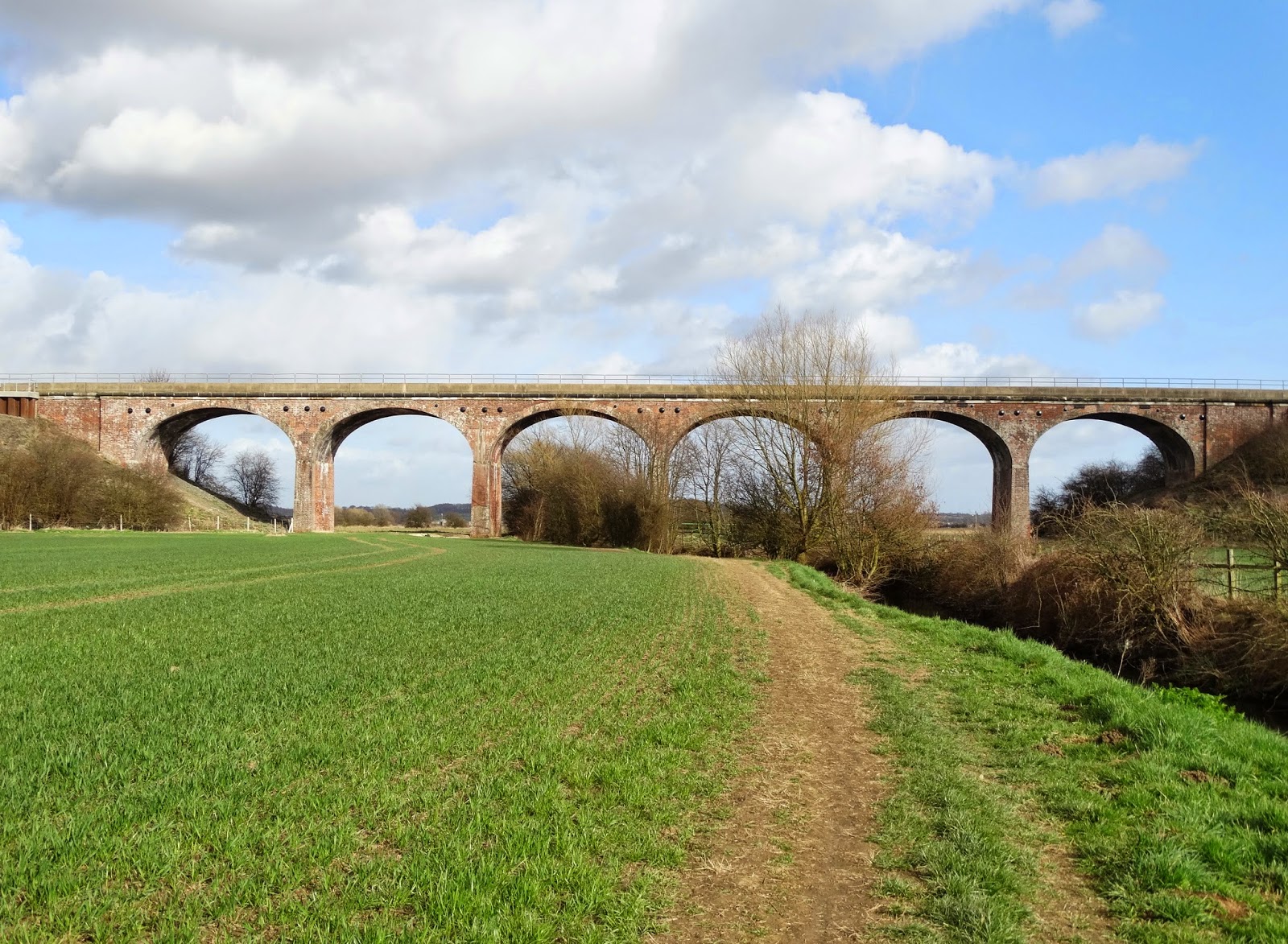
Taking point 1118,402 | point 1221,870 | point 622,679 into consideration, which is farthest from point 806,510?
point 1221,870

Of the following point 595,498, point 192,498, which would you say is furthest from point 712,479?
point 192,498

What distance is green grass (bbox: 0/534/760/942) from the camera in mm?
3400

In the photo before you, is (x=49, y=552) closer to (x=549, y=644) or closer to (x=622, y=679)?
(x=549, y=644)

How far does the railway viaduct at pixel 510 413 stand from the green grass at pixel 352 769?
1214 inches

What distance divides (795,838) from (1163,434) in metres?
44.3

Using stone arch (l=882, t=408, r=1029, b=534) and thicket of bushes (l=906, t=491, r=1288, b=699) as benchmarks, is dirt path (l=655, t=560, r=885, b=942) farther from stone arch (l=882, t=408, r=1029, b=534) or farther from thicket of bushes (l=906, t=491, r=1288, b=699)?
stone arch (l=882, t=408, r=1029, b=534)

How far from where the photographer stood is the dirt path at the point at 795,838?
11.7 feet

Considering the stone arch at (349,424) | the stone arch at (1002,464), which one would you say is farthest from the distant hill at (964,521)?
the stone arch at (349,424)

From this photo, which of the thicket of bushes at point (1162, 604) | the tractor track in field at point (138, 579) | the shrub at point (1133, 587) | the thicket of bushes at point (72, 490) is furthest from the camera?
the thicket of bushes at point (72, 490)

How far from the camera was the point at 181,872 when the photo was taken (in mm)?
3586

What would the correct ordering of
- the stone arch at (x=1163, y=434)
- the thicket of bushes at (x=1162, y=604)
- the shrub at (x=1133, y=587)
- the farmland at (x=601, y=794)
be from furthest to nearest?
the stone arch at (x=1163, y=434) → the shrub at (x=1133, y=587) → the thicket of bushes at (x=1162, y=604) → the farmland at (x=601, y=794)

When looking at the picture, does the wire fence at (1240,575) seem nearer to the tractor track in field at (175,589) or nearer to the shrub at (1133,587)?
the shrub at (1133,587)

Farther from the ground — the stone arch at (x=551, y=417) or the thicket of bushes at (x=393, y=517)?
the stone arch at (x=551, y=417)

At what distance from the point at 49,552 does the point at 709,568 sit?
61.8 feet
